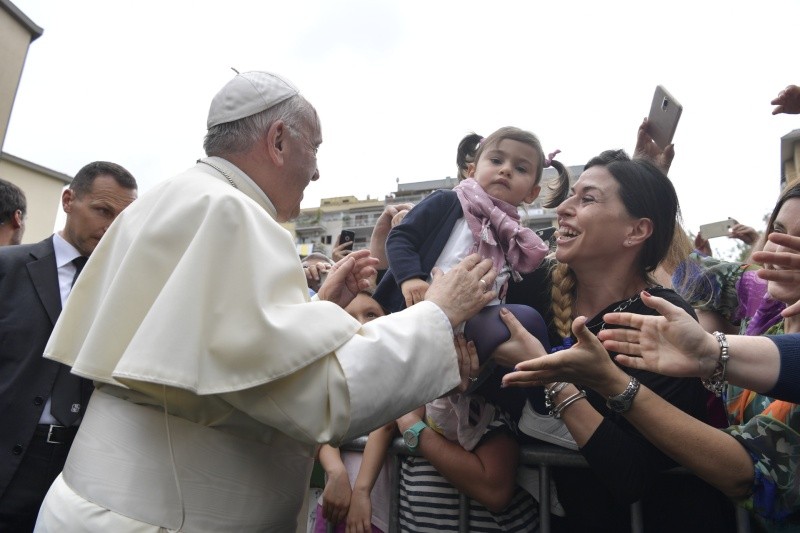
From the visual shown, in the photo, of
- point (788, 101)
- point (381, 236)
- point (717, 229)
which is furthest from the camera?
point (717, 229)

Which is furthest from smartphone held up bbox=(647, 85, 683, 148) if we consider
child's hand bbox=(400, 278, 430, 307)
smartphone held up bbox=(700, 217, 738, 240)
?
child's hand bbox=(400, 278, 430, 307)

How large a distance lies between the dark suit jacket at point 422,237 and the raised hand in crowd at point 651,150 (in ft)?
4.88

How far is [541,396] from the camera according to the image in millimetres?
2424

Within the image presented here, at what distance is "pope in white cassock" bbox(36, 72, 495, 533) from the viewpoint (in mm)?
1674

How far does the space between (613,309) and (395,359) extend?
1.25m

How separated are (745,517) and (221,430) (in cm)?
183

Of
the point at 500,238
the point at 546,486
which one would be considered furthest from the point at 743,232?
the point at 546,486

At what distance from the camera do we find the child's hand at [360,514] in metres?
2.73

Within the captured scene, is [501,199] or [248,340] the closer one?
[248,340]

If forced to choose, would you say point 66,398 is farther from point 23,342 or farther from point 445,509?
point 445,509

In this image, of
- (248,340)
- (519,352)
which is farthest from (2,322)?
(519,352)

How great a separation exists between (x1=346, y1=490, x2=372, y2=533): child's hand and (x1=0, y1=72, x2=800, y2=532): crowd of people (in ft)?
0.04

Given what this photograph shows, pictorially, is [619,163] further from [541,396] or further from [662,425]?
[662,425]

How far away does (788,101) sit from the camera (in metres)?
3.04
